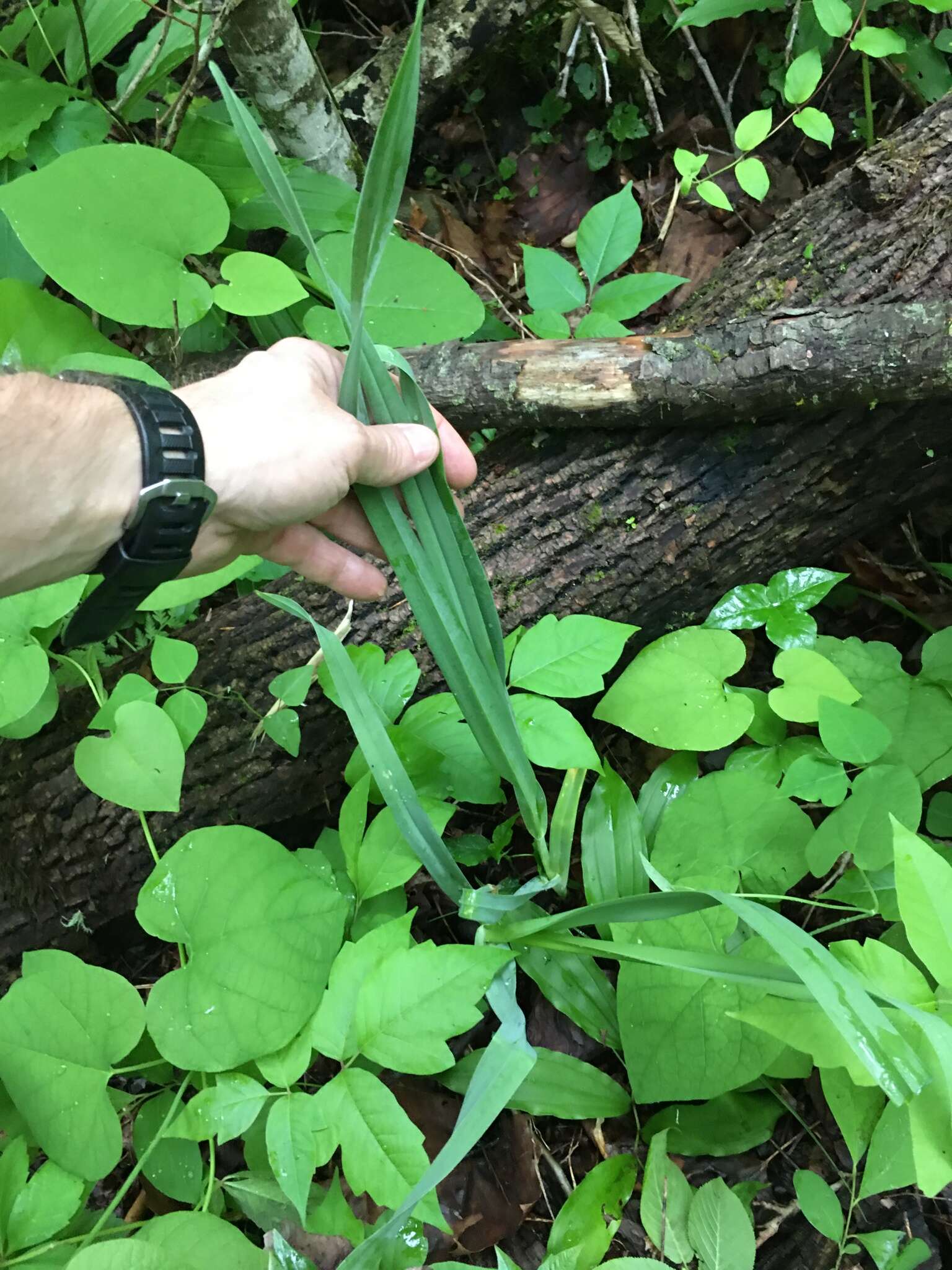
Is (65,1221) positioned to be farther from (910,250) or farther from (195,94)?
(195,94)

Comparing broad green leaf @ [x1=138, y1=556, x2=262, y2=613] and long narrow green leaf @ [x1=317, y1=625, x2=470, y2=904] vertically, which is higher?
broad green leaf @ [x1=138, y1=556, x2=262, y2=613]

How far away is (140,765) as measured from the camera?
997mm

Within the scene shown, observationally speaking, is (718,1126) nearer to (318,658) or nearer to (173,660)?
(318,658)

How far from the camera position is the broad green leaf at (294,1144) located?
84cm

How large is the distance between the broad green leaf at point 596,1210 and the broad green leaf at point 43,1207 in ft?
1.87

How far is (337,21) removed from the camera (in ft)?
6.63

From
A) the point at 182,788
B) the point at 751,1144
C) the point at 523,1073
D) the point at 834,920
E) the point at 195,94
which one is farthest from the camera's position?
the point at 195,94

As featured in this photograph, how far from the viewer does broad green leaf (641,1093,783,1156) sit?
101 cm

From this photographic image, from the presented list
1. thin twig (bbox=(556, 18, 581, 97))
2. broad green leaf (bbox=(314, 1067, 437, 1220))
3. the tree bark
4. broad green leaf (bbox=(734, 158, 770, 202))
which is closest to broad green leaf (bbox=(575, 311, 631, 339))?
the tree bark

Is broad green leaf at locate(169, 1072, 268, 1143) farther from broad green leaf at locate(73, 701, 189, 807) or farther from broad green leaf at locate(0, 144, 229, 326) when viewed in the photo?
broad green leaf at locate(0, 144, 229, 326)

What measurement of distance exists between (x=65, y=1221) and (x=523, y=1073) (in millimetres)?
594

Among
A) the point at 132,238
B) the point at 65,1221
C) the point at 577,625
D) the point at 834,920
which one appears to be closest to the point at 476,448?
the point at 577,625

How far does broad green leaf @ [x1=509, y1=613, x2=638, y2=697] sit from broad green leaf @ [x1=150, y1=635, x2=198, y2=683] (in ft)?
1.51

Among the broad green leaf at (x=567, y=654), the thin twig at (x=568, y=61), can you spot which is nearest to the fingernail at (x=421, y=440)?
the broad green leaf at (x=567, y=654)
